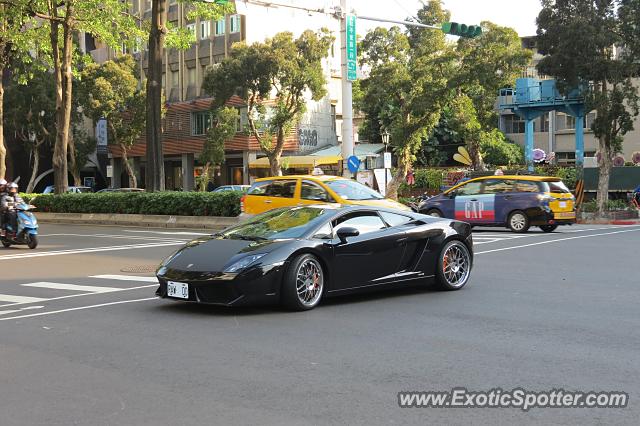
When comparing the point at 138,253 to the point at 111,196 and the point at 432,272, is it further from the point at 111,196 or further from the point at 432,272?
the point at 111,196

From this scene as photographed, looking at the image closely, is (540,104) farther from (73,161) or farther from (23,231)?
(73,161)

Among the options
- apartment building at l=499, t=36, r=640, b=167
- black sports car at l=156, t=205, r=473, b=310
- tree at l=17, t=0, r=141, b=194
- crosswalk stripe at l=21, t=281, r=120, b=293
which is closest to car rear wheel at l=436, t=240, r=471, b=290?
black sports car at l=156, t=205, r=473, b=310

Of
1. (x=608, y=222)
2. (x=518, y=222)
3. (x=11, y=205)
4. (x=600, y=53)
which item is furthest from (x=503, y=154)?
(x=11, y=205)

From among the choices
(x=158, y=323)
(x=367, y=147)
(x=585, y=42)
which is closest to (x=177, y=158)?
(x=367, y=147)

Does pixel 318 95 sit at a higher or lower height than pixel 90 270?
higher

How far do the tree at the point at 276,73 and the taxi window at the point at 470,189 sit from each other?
61.2 feet

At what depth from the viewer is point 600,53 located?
97.6 ft

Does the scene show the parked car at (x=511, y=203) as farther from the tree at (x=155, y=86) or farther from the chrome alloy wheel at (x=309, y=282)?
the chrome alloy wheel at (x=309, y=282)

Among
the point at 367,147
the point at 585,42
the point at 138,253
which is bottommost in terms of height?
the point at 138,253

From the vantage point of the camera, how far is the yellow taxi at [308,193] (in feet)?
55.7

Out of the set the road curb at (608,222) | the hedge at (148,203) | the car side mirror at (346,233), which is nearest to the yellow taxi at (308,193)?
the hedge at (148,203)

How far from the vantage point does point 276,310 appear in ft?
28.6

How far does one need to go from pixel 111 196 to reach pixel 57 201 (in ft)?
13.3

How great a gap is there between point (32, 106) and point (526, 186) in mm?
40231
